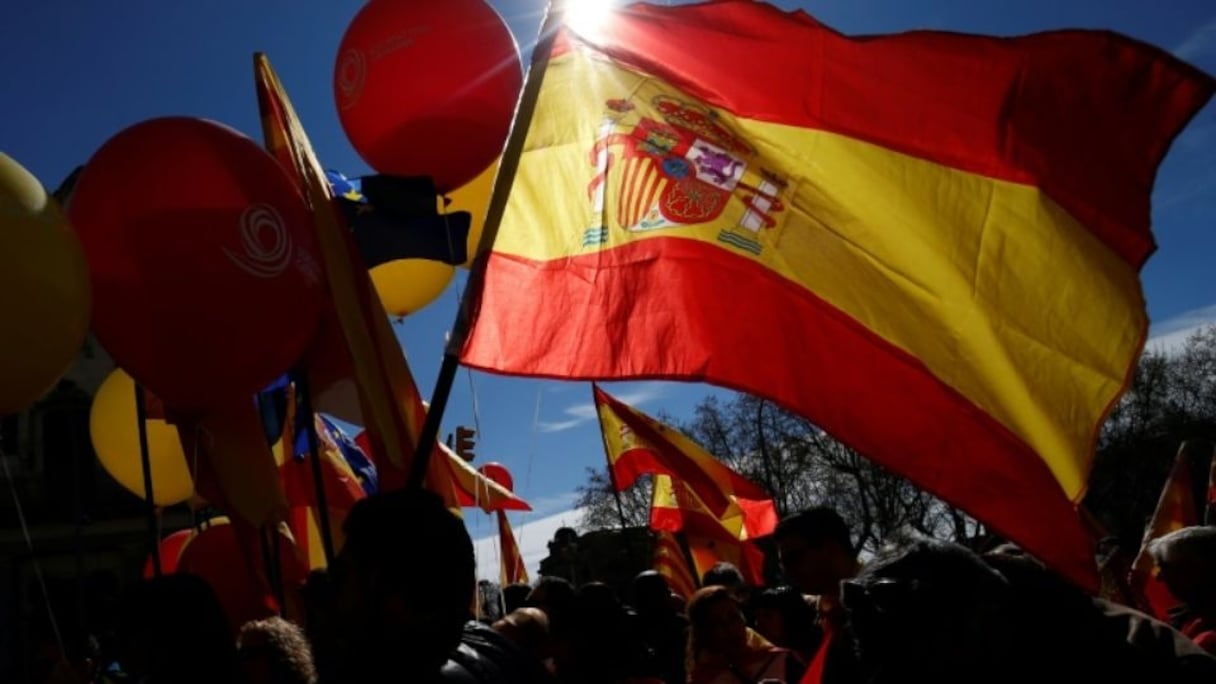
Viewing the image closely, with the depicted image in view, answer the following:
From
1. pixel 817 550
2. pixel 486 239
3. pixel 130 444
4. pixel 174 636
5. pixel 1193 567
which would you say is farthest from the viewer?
pixel 130 444

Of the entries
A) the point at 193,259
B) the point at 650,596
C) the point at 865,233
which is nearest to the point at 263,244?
the point at 193,259

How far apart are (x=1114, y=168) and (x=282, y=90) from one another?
300 cm

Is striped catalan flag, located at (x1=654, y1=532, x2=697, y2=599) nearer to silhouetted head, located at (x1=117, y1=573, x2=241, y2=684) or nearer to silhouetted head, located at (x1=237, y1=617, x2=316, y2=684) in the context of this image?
silhouetted head, located at (x1=237, y1=617, x2=316, y2=684)

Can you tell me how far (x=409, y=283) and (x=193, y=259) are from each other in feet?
6.25

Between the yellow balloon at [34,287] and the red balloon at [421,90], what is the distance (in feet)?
4.25

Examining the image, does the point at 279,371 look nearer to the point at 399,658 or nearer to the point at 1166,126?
the point at 399,658

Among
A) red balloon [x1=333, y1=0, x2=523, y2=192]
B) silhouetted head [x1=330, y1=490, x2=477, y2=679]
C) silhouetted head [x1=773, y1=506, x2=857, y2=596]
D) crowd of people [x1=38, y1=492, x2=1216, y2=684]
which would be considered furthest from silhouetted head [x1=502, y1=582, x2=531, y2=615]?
silhouetted head [x1=330, y1=490, x2=477, y2=679]

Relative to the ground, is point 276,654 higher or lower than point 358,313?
lower

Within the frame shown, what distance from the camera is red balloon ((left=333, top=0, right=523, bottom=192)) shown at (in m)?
4.23

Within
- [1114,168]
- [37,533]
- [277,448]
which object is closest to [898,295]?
[1114,168]

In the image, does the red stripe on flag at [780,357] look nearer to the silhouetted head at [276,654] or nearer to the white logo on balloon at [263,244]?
the white logo on balloon at [263,244]

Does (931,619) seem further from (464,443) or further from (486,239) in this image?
(464,443)

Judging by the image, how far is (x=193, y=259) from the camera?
355 centimetres

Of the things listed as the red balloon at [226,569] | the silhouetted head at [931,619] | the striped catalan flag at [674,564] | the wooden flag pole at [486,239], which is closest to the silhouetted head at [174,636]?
the wooden flag pole at [486,239]
